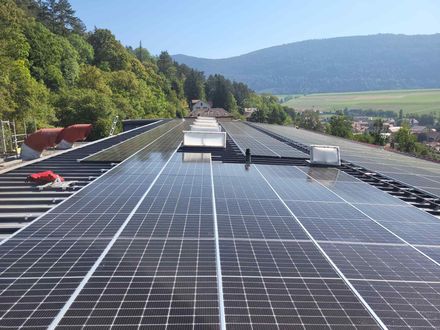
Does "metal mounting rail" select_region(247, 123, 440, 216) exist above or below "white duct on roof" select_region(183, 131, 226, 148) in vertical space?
below

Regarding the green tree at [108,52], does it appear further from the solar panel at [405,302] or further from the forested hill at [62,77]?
the solar panel at [405,302]

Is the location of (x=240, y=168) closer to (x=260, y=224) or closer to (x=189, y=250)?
(x=260, y=224)

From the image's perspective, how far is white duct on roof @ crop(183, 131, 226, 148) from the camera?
2661cm

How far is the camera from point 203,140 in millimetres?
26766

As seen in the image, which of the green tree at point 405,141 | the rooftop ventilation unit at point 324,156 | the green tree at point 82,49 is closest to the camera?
the rooftop ventilation unit at point 324,156

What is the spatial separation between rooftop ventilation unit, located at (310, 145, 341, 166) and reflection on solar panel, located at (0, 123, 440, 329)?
7.94 m

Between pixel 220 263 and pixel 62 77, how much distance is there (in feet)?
280

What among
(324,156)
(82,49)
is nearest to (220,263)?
(324,156)

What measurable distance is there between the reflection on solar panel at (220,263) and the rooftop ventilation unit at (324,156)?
7.94 m

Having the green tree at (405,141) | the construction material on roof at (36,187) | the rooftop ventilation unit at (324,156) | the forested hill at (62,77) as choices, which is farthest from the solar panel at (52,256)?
the green tree at (405,141)

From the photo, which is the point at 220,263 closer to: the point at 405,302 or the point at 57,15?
the point at 405,302

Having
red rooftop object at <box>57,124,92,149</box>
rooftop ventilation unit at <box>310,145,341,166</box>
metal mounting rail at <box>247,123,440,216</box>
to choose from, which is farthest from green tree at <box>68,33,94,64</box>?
metal mounting rail at <box>247,123,440,216</box>

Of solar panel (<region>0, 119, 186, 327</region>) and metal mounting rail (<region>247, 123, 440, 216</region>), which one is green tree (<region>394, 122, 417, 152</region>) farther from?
solar panel (<region>0, 119, 186, 327</region>)

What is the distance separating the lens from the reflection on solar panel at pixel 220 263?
20.5ft
